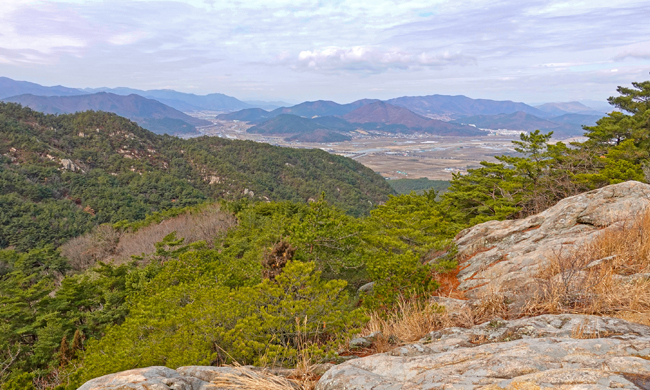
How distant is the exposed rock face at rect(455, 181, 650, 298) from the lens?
23.9 ft

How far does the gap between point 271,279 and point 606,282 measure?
7.69m

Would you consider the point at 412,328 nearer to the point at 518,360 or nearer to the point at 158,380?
the point at 518,360

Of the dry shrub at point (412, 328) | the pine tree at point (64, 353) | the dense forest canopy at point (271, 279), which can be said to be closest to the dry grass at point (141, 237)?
the dense forest canopy at point (271, 279)

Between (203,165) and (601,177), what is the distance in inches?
3230

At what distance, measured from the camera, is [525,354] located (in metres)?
3.06

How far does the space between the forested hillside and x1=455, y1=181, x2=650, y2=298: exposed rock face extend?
169 feet

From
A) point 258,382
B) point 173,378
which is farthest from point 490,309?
point 173,378

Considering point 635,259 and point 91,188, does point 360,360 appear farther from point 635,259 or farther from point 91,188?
point 91,188

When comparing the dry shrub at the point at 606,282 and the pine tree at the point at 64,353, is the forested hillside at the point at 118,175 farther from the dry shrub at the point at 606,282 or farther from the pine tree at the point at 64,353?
the dry shrub at the point at 606,282

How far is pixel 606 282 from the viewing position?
4336mm

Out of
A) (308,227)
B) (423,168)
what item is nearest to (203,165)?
(308,227)

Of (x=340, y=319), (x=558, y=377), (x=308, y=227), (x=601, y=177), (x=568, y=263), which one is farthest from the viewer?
(x=601, y=177)

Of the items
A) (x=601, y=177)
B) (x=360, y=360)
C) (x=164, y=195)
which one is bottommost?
(x=164, y=195)

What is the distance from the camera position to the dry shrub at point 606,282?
4027mm
